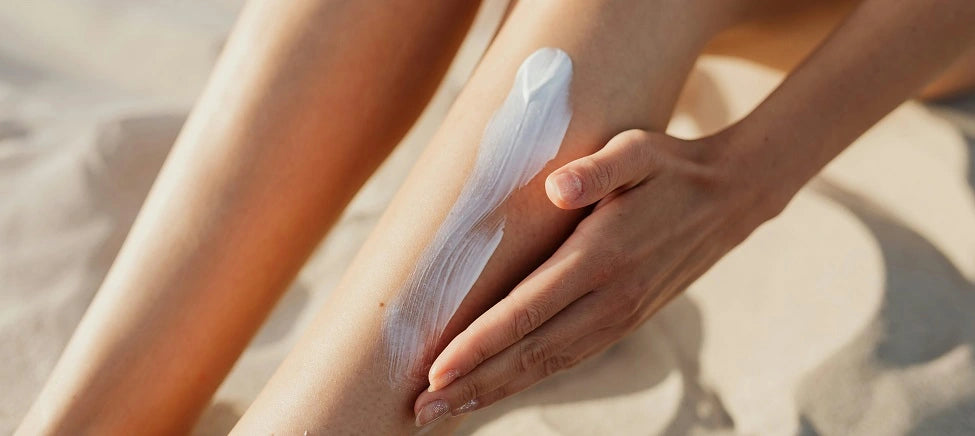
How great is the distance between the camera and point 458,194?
0.74 meters

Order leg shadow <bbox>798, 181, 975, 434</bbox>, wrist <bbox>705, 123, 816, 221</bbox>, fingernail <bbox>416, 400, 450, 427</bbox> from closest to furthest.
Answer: fingernail <bbox>416, 400, 450, 427</bbox> < wrist <bbox>705, 123, 816, 221</bbox> < leg shadow <bbox>798, 181, 975, 434</bbox>

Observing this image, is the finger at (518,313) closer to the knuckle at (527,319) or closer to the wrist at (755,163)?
the knuckle at (527,319)

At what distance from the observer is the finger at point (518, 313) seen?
69 centimetres

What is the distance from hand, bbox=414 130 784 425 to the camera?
695 mm

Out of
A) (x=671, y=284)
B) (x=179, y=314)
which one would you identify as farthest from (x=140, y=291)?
(x=671, y=284)

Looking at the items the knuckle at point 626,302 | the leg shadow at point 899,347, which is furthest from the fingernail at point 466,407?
the leg shadow at point 899,347

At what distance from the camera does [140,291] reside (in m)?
0.79

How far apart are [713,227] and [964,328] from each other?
14.8 inches

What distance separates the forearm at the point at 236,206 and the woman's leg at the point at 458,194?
0.10m

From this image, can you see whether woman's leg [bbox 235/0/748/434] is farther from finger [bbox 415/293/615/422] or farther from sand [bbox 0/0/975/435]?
sand [bbox 0/0/975/435]

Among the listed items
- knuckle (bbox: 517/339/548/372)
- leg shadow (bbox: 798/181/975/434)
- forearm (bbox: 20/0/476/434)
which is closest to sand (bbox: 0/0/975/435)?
leg shadow (bbox: 798/181/975/434)

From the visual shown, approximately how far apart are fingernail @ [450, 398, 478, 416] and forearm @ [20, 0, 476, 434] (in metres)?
0.22

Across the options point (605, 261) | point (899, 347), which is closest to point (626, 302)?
point (605, 261)

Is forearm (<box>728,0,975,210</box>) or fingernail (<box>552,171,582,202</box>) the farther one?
forearm (<box>728,0,975,210</box>)
